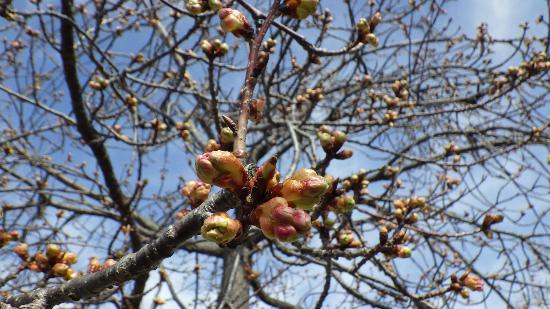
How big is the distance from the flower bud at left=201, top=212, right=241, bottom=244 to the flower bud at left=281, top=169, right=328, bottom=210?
12 centimetres

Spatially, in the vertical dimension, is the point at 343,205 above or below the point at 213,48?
below

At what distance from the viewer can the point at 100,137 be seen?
12.1ft

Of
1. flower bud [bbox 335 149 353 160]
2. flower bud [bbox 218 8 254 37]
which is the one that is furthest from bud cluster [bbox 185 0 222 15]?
flower bud [bbox 335 149 353 160]

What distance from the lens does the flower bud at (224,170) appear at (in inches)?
30.8

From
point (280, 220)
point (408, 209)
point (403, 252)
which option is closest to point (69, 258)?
point (280, 220)

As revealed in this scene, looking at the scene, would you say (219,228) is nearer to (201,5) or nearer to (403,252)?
(201,5)

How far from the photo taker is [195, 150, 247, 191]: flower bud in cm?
78

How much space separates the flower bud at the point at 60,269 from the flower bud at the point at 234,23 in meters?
1.08

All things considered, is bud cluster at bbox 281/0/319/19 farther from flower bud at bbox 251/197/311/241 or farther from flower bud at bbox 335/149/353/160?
flower bud at bbox 335/149/353/160

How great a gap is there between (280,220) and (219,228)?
109 mm

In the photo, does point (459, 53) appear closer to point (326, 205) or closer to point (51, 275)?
point (326, 205)

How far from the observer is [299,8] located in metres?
1.14

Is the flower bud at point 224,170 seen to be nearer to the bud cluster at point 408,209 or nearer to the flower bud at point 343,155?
the flower bud at point 343,155

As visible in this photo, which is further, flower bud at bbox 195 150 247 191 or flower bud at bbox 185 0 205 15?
flower bud at bbox 185 0 205 15
